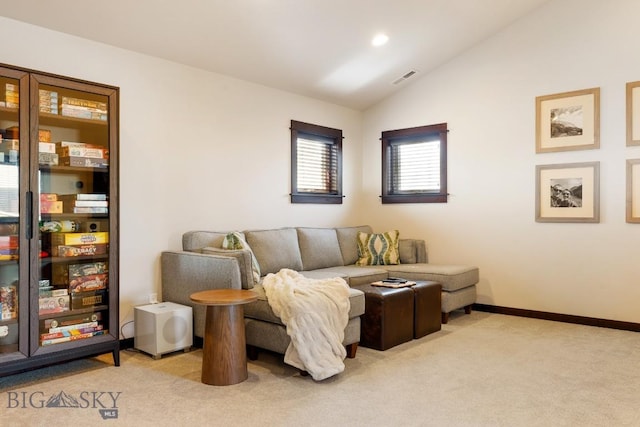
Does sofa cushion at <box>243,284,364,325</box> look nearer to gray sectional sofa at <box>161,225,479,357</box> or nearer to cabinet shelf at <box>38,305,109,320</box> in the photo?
gray sectional sofa at <box>161,225,479,357</box>

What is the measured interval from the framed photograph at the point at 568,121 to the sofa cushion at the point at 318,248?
92.0 inches

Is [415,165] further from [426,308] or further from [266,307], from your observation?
[266,307]

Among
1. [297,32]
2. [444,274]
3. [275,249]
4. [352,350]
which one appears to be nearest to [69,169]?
[275,249]

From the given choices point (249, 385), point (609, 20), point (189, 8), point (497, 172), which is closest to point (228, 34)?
point (189, 8)

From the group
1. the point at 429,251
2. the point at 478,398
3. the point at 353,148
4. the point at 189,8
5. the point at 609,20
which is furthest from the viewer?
the point at 353,148

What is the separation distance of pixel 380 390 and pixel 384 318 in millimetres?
858

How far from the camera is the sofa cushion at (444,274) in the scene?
4629 mm

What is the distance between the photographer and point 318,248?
5.04 m

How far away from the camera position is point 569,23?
4.61 metres

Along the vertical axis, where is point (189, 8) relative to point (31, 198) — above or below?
above

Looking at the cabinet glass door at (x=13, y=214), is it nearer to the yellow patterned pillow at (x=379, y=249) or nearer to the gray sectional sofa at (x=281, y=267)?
the gray sectional sofa at (x=281, y=267)

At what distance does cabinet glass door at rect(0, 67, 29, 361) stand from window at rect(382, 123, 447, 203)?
4066 mm

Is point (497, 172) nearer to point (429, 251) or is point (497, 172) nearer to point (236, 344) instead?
point (429, 251)

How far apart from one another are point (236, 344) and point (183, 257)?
110cm
